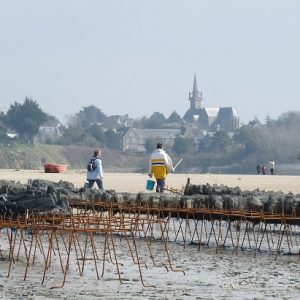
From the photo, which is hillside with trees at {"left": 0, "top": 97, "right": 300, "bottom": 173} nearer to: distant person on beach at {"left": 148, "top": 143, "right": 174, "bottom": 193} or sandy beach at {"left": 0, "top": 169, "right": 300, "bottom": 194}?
sandy beach at {"left": 0, "top": 169, "right": 300, "bottom": 194}

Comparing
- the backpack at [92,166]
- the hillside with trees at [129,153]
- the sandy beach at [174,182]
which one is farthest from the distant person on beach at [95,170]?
the hillside with trees at [129,153]

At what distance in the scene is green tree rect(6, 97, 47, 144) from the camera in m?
142

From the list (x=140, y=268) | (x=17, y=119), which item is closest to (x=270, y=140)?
(x=17, y=119)

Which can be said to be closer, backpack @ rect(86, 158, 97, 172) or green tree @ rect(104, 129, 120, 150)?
backpack @ rect(86, 158, 97, 172)

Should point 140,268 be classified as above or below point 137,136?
below

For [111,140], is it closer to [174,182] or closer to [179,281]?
[174,182]

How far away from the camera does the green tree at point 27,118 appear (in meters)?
142

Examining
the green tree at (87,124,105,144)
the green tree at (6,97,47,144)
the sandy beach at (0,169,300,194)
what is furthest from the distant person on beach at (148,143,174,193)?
the green tree at (87,124,105,144)

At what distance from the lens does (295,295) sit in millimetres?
12789

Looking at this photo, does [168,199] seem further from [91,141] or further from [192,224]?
[91,141]

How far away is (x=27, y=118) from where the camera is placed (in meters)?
143

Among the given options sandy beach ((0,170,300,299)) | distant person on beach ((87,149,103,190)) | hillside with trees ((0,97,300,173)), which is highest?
hillside with trees ((0,97,300,173))

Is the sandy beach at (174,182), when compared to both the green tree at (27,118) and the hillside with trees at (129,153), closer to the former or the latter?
the hillside with trees at (129,153)

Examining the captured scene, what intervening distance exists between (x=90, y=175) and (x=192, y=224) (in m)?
5.23
